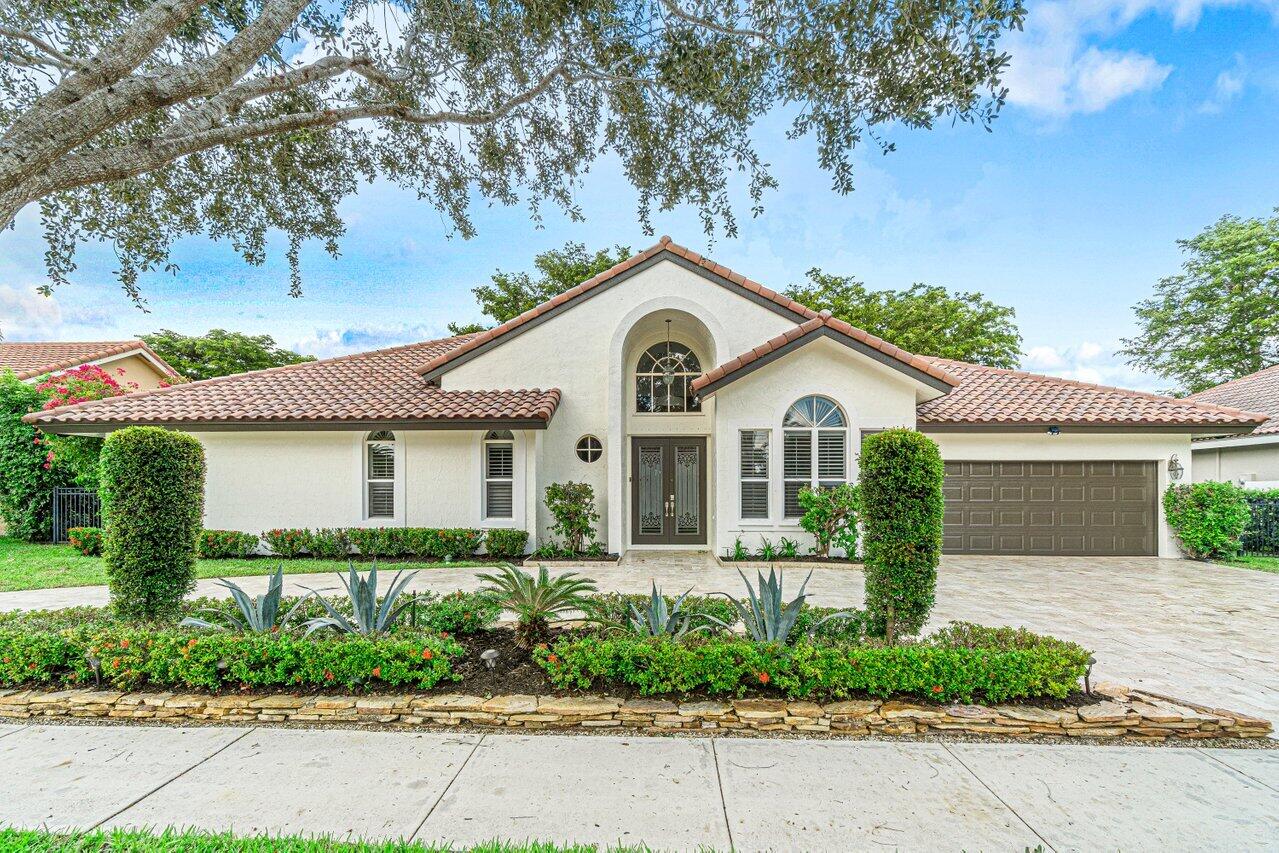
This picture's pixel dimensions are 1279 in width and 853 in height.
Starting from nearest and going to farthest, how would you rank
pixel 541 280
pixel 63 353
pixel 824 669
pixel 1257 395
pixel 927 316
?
pixel 824 669, pixel 1257 395, pixel 63 353, pixel 541 280, pixel 927 316

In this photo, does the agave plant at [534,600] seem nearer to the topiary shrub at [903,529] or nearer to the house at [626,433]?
the topiary shrub at [903,529]

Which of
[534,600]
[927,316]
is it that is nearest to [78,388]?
[534,600]

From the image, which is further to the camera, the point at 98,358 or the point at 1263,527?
the point at 98,358

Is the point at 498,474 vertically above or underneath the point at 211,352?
underneath

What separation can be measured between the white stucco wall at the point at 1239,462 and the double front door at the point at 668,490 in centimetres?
1497

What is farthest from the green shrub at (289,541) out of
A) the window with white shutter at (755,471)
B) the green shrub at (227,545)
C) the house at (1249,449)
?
the house at (1249,449)

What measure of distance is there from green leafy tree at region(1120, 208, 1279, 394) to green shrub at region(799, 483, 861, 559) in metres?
28.7

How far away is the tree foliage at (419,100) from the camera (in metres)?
5.06

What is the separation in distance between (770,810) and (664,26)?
896 centimetres

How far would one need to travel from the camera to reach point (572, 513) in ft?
36.7

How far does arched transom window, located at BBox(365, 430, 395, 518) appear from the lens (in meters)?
11.8

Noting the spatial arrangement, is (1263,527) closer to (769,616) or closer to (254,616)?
(769,616)

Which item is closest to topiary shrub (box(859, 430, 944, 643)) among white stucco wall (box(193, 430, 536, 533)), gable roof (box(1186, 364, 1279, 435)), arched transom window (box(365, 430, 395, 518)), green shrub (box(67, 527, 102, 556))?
white stucco wall (box(193, 430, 536, 533))

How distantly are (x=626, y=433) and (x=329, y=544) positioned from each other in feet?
23.1
